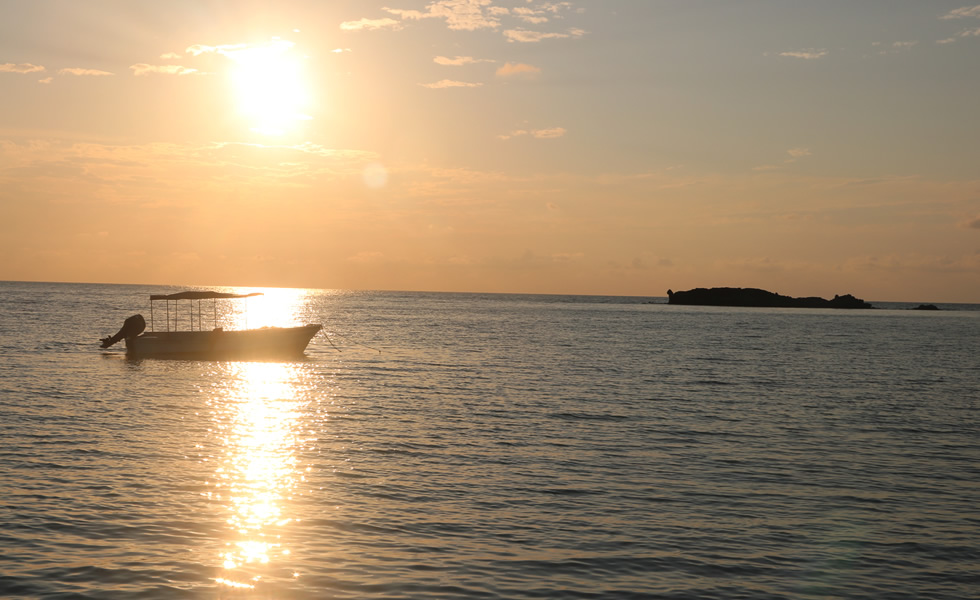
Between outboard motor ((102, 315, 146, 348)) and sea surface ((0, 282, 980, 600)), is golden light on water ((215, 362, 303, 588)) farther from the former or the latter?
outboard motor ((102, 315, 146, 348))

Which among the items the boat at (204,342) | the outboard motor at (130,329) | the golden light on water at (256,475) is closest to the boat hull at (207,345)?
the boat at (204,342)

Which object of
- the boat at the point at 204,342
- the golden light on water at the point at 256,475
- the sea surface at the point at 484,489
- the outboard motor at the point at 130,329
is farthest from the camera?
the outboard motor at the point at 130,329

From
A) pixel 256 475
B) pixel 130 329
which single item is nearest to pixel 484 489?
pixel 256 475

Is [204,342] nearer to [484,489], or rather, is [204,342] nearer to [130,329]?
[130,329]

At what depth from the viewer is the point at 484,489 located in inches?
736

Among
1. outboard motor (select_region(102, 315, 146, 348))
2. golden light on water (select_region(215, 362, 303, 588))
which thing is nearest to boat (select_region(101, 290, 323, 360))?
outboard motor (select_region(102, 315, 146, 348))

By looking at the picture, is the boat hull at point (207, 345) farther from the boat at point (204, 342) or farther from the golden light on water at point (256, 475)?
the golden light on water at point (256, 475)

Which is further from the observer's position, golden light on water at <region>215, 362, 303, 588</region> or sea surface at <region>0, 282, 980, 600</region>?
golden light on water at <region>215, 362, 303, 588</region>

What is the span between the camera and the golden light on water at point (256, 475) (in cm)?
1370

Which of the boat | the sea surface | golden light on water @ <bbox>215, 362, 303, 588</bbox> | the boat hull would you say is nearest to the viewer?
Answer: the sea surface

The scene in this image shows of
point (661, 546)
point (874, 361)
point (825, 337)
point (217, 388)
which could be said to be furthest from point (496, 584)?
point (825, 337)

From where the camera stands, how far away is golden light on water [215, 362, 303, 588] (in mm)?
13695

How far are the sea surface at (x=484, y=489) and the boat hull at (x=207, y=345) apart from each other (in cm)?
1407

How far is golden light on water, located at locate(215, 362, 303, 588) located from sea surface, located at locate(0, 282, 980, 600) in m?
0.08
